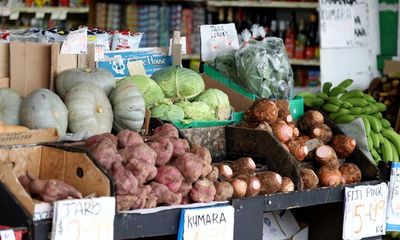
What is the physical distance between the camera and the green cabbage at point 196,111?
12.2 ft

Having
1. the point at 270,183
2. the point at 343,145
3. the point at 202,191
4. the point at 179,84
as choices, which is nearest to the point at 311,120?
the point at 343,145

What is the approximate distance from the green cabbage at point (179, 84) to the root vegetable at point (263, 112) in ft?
1.01

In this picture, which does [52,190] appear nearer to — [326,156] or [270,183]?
→ [270,183]

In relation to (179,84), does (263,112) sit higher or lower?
lower

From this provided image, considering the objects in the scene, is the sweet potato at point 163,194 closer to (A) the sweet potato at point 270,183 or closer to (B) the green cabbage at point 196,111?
(A) the sweet potato at point 270,183

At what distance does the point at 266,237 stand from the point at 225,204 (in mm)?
754

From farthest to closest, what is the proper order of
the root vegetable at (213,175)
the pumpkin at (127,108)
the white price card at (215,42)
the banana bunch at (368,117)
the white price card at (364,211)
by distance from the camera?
1. the white price card at (215,42)
2. the banana bunch at (368,117)
3. the white price card at (364,211)
4. the pumpkin at (127,108)
5. the root vegetable at (213,175)

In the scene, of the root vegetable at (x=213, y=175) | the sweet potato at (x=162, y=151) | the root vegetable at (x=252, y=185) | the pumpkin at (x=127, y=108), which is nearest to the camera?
the sweet potato at (x=162, y=151)

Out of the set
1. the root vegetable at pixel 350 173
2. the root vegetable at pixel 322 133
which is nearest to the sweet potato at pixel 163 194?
the root vegetable at pixel 350 173

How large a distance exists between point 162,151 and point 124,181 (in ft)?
0.87

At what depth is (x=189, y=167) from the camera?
286 centimetres

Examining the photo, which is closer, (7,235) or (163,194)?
(7,235)

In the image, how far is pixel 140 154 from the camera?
9.09 feet

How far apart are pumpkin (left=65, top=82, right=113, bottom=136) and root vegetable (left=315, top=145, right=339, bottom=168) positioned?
3.37 ft
